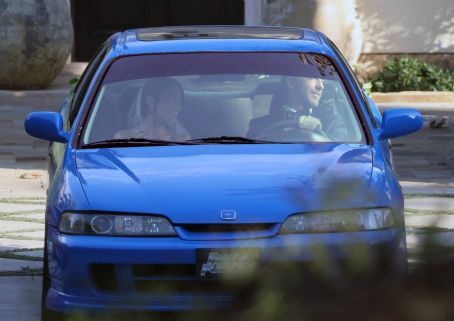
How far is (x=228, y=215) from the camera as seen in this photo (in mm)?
4828

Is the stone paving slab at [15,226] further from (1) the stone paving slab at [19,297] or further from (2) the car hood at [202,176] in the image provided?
(2) the car hood at [202,176]

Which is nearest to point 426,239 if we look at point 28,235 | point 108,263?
point 108,263

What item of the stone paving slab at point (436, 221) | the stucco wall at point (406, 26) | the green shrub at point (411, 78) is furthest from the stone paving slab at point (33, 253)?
the stucco wall at point (406, 26)

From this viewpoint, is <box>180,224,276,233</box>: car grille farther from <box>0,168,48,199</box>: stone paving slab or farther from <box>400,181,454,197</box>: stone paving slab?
<box>0,168,48,199</box>: stone paving slab

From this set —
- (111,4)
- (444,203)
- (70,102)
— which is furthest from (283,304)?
(111,4)

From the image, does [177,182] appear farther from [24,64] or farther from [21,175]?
[24,64]

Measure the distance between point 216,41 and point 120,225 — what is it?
1.70 metres

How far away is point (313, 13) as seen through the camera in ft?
53.1

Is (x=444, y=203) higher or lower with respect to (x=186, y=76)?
higher

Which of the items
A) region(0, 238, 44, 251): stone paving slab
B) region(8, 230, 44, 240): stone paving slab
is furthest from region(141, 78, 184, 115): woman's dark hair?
region(8, 230, 44, 240): stone paving slab

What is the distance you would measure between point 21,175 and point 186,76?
5.09 metres

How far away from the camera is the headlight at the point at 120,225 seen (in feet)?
16.0

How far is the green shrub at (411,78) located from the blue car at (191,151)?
9.73 meters

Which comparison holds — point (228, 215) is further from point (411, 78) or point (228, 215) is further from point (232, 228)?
point (411, 78)
